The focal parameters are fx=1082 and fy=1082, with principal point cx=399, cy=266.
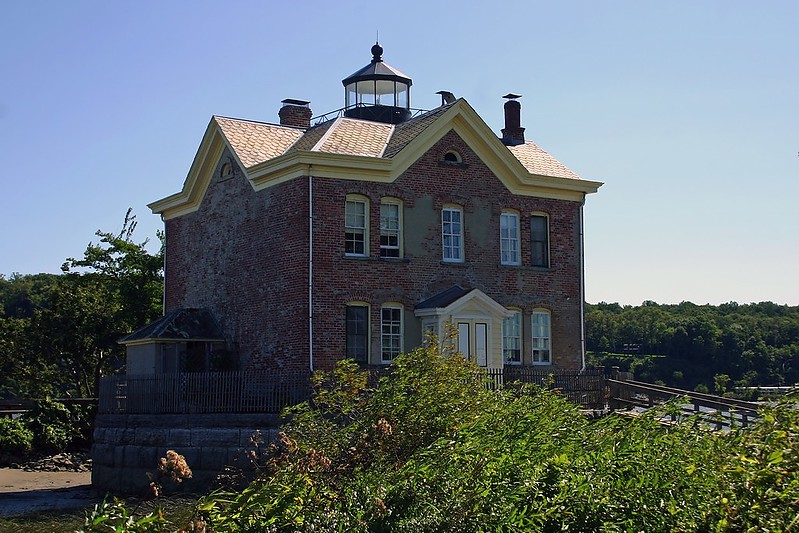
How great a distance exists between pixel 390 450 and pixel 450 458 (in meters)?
1.93

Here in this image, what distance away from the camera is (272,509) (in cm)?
1083

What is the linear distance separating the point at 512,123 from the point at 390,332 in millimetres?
10583

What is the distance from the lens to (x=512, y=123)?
122 feet

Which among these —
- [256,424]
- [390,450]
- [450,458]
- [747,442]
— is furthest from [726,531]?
[256,424]

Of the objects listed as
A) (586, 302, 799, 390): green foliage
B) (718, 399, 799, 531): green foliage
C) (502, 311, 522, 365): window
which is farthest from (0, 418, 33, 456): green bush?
(586, 302, 799, 390): green foliage

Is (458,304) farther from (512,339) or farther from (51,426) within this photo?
(51,426)

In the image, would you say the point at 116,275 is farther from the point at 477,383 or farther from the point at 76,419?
the point at 477,383

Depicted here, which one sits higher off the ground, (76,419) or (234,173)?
(234,173)

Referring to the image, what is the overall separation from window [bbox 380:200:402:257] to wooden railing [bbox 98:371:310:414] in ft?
15.5

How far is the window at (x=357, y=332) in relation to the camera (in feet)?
96.4

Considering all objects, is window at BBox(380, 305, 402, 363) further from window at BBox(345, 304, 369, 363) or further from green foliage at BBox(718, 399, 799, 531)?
green foliage at BBox(718, 399, 799, 531)

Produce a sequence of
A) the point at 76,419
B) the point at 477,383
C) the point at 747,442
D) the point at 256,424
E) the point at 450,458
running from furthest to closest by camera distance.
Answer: the point at 76,419, the point at 256,424, the point at 477,383, the point at 450,458, the point at 747,442

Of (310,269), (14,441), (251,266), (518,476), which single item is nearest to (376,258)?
(310,269)

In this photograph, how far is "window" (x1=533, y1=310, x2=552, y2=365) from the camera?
3303 cm
